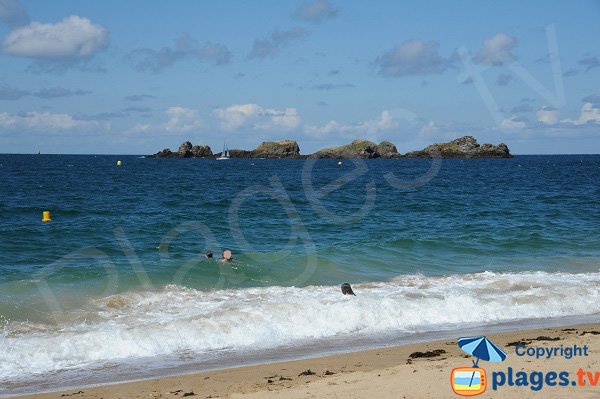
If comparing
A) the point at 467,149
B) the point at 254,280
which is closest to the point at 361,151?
the point at 467,149

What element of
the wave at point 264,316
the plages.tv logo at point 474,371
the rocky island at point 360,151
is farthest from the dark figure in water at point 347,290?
the rocky island at point 360,151

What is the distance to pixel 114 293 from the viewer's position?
15.3 meters

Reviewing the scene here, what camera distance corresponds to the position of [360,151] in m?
159

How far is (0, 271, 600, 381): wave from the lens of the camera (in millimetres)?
11227

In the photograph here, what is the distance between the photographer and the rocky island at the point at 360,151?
16362 centimetres

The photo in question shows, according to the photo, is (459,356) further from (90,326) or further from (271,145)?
(271,145)

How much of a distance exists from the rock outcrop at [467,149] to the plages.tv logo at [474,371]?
158 m

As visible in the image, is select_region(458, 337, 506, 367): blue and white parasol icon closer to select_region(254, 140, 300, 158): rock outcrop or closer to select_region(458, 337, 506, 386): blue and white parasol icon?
select_region(458, 337, 506, 386): blue and white parasol icon

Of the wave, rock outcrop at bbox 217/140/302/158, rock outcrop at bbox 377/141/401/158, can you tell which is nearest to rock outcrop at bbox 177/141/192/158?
rock outcrop at bbox 217/140/302/158

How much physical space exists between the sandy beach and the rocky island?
14875cm

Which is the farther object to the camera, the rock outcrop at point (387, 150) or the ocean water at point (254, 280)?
the rock outcrop at point (387, 150)

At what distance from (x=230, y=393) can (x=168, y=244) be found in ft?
45.9

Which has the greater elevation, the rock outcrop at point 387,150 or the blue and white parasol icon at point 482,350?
the rock outcrop at point 387,150

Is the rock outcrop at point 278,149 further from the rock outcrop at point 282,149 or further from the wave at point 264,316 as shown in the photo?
the wave at point 264,316
